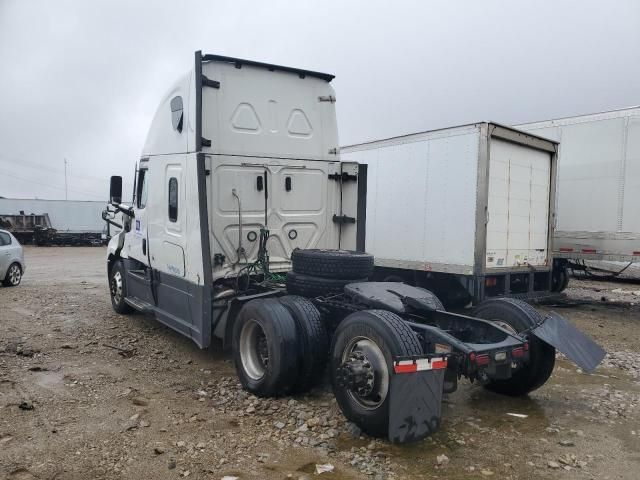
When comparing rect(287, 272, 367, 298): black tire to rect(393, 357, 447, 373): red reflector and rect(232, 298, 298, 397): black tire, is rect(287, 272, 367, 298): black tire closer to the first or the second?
rect(232, 298, 298, 397): black tire

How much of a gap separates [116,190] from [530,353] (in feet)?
21.1

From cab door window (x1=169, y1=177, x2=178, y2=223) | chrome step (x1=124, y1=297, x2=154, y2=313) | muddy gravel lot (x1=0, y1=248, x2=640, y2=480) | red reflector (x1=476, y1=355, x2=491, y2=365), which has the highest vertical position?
cab door window (x1=169, y1=177, x2=178, y2=223)

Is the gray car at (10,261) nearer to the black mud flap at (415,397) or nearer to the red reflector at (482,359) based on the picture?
the black mud flap at (415,397)

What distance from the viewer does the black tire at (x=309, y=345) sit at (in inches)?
197

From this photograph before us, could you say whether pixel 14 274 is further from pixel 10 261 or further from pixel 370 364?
pixel 370 364

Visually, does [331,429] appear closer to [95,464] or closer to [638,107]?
[95,464]

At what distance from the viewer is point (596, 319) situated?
10.1 m

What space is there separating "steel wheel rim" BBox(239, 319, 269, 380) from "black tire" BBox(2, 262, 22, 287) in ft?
32.1

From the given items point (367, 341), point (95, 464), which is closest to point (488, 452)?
point (367, 341)

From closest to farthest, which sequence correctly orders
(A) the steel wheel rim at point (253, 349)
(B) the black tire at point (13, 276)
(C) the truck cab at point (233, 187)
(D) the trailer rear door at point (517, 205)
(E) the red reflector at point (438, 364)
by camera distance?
(E) the red reflector at point (438, 364) < (A) the steel wheel rim at point (253, 349) < (C) the truck cab at point (233, 187) < (D) the trailer rear door at point (517, 205) < (B) the black tire at point (13, 276)

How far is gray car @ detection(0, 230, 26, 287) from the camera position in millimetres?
12570

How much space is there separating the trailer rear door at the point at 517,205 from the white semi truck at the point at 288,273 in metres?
2.90

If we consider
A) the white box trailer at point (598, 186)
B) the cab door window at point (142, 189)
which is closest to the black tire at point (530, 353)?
the cab door window at point (142, 189)

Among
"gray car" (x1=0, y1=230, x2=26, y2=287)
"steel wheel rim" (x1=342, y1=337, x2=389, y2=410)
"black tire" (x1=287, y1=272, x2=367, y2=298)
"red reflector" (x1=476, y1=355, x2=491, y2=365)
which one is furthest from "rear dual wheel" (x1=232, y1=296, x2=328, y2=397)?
"gray car" (x1=0, y1=230, x2=26, y2=287)
